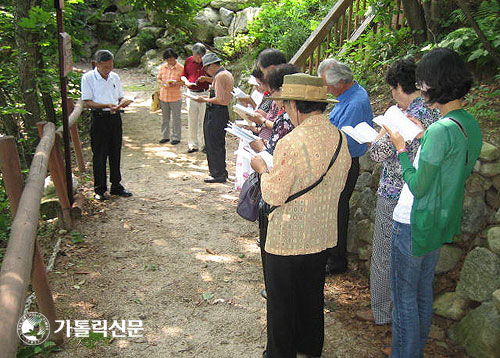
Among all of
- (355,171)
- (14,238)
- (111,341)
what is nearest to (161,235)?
(111,341)

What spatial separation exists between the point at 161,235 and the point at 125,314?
1.61m

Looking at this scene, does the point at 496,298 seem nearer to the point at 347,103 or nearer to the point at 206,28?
the point at 347,103

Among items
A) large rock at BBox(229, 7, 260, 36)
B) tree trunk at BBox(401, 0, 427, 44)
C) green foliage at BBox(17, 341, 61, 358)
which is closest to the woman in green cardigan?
green foliage at BBox(17, 341, 61, 358)

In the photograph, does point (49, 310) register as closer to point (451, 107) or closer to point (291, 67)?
point (291, 67)

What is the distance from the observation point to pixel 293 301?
303 cm

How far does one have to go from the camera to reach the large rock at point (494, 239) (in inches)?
134

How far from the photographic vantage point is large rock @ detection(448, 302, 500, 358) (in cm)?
316

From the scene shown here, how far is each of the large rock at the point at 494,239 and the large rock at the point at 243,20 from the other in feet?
34.1

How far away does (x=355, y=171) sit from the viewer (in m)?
4.14

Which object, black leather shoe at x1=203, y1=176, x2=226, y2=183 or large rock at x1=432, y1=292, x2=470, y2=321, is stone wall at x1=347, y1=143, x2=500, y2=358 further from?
black leather shoe at x1=203, y1=176, x2=226, y2=183

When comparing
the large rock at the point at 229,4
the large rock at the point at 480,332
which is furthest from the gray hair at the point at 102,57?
the large rock at the point at 229,4

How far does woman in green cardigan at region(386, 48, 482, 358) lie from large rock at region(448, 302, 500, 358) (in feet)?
2.23

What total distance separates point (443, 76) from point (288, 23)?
28.6 feet

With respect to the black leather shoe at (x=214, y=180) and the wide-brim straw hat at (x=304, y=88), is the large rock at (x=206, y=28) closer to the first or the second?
the black leather shoe at (x=214, y=180)
